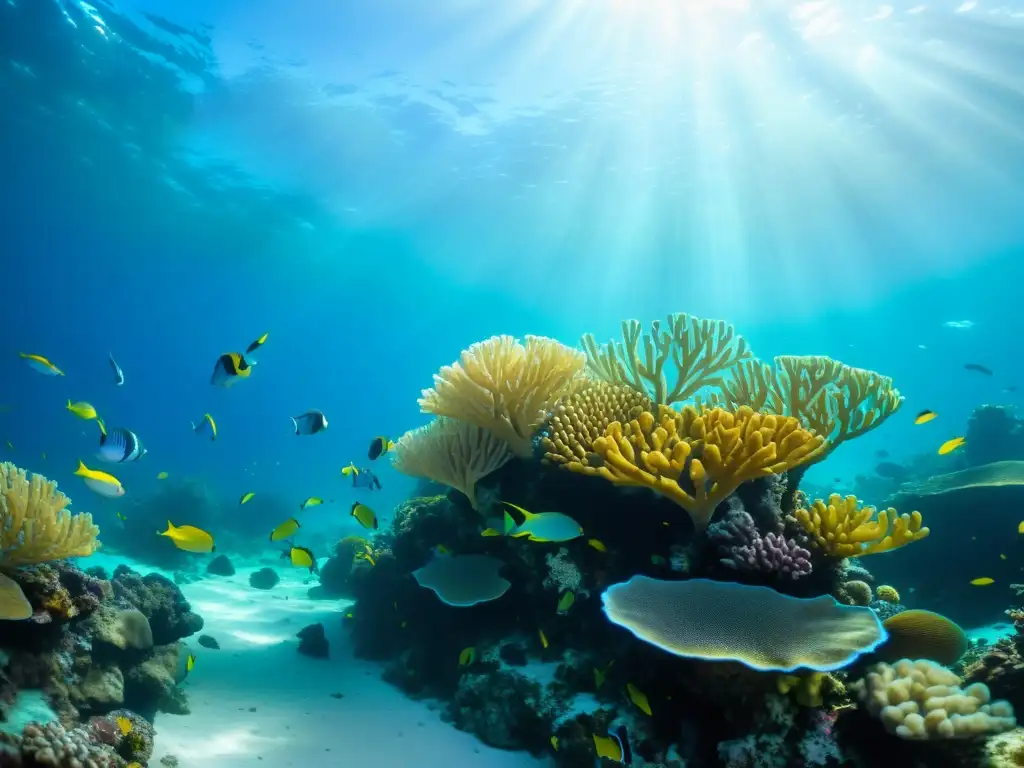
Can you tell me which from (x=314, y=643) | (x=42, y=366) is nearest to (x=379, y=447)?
(x=314, y=643)

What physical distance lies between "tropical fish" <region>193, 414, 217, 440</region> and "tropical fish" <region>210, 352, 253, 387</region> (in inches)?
75.1

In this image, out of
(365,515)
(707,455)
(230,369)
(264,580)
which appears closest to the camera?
(707,455)

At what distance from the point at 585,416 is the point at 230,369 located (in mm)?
3904

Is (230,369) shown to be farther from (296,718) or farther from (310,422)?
Answer: (296,718)

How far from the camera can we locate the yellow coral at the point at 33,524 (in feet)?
13.5

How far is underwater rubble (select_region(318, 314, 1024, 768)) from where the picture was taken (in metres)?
3.33

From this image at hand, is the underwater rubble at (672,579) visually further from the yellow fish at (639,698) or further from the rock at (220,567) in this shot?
the rock at (220,567)

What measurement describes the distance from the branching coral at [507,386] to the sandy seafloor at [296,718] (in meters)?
2.86

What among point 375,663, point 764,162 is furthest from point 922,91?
point 375,663

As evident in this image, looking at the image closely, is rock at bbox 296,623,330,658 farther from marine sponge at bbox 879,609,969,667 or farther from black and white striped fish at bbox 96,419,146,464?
marine sponge at bbox 879,609,969,667

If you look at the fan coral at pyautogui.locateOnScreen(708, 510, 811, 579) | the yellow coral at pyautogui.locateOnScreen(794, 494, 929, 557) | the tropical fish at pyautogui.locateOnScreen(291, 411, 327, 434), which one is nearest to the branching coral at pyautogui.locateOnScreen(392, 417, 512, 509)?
the tropical fish at pyautogui.locateOnScreen(291, 411, 327, 434)

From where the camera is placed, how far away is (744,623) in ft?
11.4

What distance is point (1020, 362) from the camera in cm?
6662

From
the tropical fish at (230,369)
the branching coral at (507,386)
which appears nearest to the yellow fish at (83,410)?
the tropical fish at (230,369)
